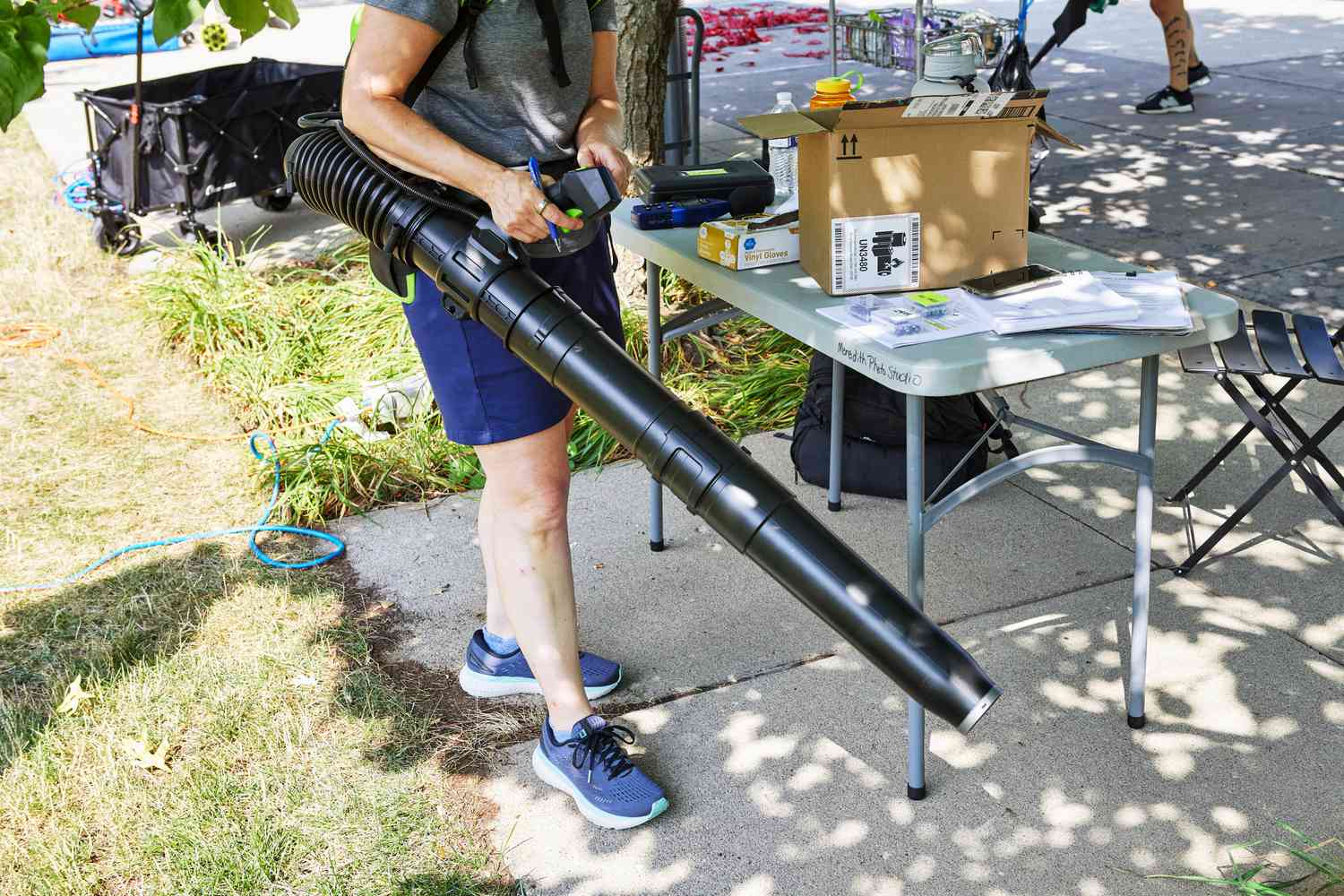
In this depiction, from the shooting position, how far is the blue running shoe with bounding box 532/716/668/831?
2.72 meters

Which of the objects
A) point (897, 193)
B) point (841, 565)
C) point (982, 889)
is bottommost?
point (982, 889)

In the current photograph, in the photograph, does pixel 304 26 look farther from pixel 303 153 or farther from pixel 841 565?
pixel 841 565

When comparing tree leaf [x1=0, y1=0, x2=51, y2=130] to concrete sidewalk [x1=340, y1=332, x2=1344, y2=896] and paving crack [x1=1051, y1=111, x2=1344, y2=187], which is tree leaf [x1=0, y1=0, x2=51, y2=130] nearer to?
concrete sidewalk [x1=340, y1=332, x2=1344, y2=896]

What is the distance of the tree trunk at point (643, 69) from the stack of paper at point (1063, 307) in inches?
100

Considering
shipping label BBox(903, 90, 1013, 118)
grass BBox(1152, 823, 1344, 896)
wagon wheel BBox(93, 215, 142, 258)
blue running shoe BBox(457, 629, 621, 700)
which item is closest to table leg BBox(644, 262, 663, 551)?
blue running shoe BBox(457, 629, 621, 700)

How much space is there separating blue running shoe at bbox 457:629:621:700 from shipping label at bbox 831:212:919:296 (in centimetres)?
117

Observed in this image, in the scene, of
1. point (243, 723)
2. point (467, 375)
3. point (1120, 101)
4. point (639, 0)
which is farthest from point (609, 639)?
point (1120, 101)

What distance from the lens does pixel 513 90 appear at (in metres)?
2.43

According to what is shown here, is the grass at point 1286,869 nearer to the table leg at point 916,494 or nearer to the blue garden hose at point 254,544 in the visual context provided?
the table leg at point 916,494

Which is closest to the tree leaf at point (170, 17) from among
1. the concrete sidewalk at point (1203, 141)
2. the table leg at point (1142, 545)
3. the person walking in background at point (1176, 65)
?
the table leg at point (1142, 545)

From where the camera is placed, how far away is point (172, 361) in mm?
5688

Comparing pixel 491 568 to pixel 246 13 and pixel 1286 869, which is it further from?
pixel 1286 869

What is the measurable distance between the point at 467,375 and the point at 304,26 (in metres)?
13.9

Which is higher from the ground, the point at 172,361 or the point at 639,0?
the point at 639,0
